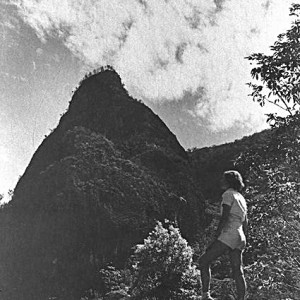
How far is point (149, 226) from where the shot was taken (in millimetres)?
79312

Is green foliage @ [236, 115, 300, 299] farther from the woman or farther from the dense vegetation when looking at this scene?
the woman

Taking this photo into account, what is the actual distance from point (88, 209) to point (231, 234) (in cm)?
7512

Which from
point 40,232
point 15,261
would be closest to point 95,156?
point 40,232

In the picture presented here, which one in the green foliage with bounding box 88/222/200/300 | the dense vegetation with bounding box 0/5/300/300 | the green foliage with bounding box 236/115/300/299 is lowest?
the green foliage with bounding box 236/115/300/299

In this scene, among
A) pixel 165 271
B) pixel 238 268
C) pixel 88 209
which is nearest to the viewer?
pixel 238 268

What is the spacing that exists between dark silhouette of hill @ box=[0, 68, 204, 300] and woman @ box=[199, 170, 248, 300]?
65.9 m

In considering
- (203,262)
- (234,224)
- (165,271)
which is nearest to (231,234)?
(234,224)

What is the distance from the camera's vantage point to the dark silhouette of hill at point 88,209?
76.2 metres

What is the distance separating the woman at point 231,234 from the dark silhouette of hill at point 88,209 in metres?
65.9

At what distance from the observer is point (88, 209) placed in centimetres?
8050

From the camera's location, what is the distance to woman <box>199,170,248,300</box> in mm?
6676

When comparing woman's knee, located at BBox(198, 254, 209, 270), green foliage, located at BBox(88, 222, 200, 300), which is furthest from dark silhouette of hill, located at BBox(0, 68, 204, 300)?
woman's knee, located at BBox(198, 254, 209, 270)

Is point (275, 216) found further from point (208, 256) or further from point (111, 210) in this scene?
point (111, 210)

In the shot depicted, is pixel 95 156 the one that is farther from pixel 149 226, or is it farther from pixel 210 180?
pixel 210 180
